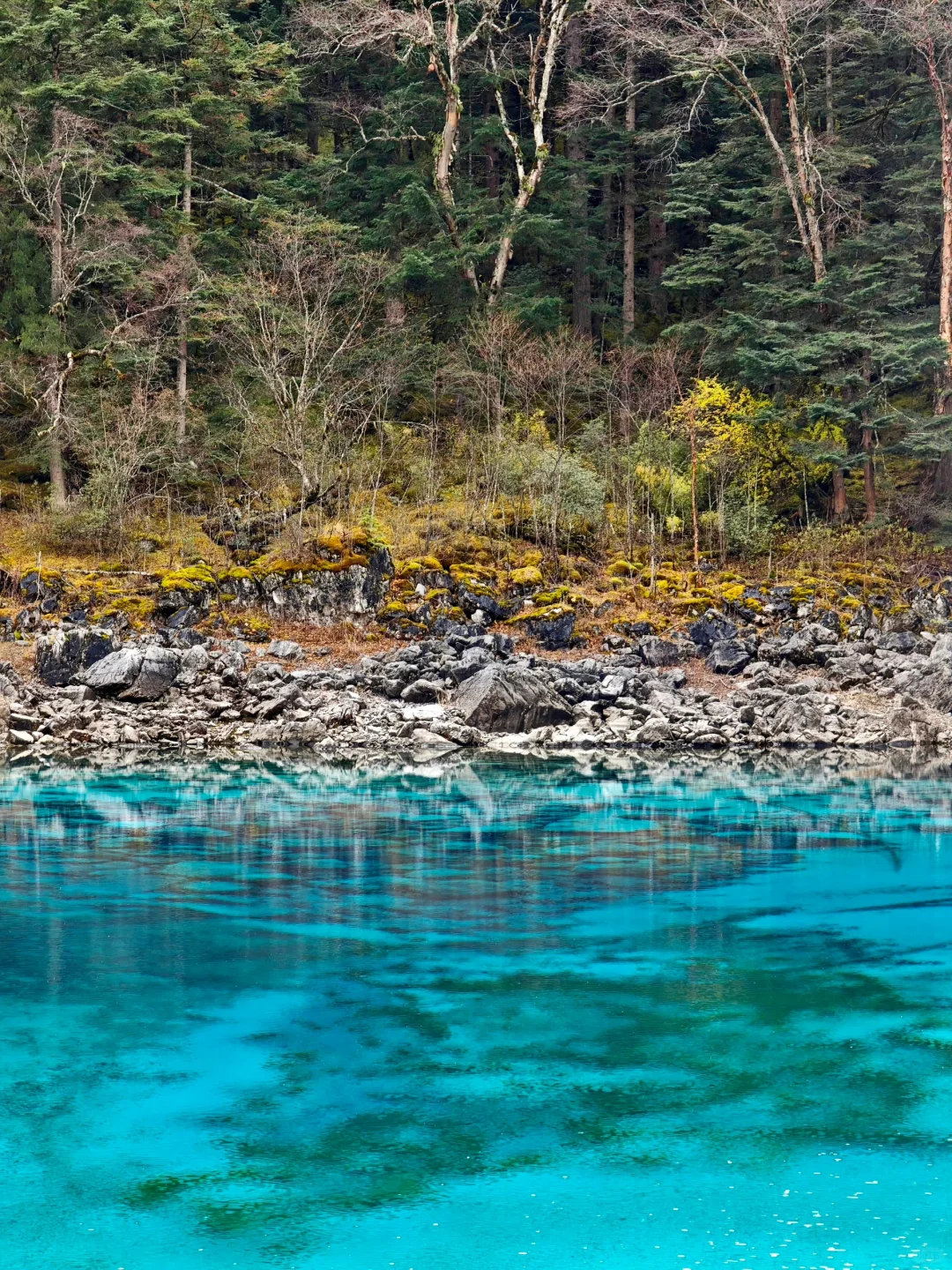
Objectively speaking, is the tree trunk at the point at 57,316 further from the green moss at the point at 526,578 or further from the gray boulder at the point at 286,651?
the green moss at the point at 526,578

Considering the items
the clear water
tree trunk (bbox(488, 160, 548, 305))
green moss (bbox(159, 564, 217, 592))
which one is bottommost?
the clear water

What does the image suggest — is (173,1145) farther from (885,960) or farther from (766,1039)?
(885,960)

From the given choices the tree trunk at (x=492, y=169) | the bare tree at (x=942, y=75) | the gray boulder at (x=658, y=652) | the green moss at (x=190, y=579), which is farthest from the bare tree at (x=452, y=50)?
the gray boulder at (x=658, y=652)

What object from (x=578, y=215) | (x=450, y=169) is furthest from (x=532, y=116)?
(x=578, y=215)

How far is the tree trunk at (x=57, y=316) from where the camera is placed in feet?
91.8

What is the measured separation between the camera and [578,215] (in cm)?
3459

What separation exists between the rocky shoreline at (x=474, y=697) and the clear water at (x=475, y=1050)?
22.6ft

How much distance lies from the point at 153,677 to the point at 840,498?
16.5 metres

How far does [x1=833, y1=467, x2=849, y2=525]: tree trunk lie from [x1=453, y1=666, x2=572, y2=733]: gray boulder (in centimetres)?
1119

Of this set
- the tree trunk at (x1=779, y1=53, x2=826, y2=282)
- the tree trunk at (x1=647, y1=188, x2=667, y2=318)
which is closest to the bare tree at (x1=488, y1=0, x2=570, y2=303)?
the tree trunk at (x1=647, y1=188, x2=667, y2=318)

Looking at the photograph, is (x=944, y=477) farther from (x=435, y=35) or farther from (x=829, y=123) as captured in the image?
(x=435, y=35)

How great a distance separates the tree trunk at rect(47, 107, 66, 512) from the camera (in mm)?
27984

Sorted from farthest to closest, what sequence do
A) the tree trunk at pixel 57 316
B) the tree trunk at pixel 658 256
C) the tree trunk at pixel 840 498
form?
the tree trunk at pixel 658 256 → the tree trunk at pixel 840 498 → the tree trunk at pixel 57 316

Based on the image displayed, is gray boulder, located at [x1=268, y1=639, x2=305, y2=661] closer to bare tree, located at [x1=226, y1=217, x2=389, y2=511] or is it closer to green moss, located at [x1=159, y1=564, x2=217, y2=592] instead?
green moss, located at [x1=159, y1=564, x2=217, y2=592]
